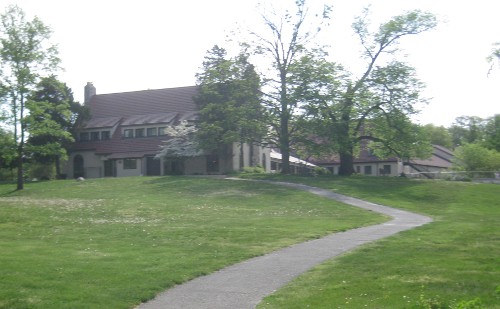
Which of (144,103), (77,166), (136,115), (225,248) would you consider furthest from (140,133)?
(225,248)

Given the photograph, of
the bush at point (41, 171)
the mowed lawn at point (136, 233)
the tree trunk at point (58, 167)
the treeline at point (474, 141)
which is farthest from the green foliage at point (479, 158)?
the bush at point (41, 171)

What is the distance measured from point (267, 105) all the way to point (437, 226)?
→ 34.1 metres

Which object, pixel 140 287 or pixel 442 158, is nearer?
pixel 140 287

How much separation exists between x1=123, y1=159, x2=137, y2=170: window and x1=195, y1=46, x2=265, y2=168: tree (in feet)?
37.5

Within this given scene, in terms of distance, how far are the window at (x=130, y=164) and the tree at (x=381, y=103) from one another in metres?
23.6

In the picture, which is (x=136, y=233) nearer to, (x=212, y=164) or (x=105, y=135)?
(x=212, y=164)

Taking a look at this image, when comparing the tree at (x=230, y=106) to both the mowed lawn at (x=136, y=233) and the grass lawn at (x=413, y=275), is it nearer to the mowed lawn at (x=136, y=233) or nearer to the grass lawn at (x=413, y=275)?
the mowed lawn at (x=136, y=233)

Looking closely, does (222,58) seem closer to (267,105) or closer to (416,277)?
(267,105)

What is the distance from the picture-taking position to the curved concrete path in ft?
39.7

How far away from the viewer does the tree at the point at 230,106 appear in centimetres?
5597

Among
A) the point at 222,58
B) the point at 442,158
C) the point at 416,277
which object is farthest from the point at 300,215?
the point at 442,158

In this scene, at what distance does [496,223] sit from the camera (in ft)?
83.9

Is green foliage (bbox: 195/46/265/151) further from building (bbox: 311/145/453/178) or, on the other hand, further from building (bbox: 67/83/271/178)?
building (bbox: 311/145/453/178)

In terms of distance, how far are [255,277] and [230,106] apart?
42.7m
